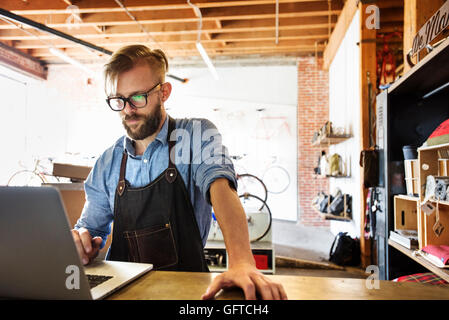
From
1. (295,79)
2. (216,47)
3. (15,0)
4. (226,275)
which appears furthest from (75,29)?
(226,275)

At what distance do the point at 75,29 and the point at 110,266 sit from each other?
21.4 feet

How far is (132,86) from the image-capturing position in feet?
4.23

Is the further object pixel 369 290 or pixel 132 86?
pixel 132 86

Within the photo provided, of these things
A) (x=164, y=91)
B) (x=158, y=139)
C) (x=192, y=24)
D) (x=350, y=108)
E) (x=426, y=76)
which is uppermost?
(x=192, y=24)

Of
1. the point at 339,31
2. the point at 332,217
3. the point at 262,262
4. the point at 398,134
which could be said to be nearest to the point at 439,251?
the point at 398,134

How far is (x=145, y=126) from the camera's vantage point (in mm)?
1351

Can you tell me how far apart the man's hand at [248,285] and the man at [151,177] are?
40 cm

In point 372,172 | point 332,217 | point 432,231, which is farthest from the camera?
point 332,217

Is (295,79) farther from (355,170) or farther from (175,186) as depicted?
(175,186)

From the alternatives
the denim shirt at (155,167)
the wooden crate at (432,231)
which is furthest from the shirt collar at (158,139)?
the wooden crate at (432,231)

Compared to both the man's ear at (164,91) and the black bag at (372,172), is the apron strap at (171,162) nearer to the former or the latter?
the man's ear at (164,91)

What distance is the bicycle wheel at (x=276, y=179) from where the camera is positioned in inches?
285

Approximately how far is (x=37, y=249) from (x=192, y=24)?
6.03m

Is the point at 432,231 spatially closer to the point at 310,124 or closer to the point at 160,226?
the point at 160,226
